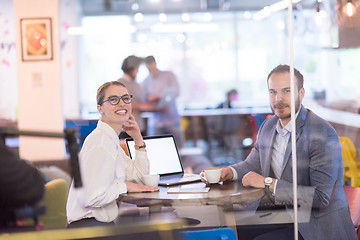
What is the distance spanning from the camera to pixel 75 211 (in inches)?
119

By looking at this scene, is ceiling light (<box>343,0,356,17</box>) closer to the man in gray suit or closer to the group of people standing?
the man in gray suit

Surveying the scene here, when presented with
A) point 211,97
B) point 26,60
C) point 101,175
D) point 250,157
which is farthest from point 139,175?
point 211,97

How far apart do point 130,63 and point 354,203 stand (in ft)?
5.76

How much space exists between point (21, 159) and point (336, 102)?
3.14m

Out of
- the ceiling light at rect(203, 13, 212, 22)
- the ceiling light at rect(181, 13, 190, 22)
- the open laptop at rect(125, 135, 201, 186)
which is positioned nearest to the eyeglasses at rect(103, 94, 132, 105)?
the open laptop at rect(125, 135, 201, 186)

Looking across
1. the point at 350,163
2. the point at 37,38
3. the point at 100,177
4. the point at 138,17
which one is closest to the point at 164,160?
the point at 100,177

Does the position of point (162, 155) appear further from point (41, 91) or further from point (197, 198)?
point (41, 91)

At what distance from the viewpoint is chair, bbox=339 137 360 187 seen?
3758 millimetres

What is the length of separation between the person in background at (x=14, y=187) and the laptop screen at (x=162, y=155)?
63.4 inches

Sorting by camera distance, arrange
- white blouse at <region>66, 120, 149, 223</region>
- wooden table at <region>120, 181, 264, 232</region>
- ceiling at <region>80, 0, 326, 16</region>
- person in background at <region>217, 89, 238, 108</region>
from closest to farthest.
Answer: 1. white blouse at <region>66, 120, 149, 223</region>
2. wooden table at <region>120, 181, 264, 232</region>
3. ceiling at <region>80, 0, 326, 16</region>
4. person in background at <region>217, 89, 238, 108</region>

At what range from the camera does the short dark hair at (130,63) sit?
372 centimetres

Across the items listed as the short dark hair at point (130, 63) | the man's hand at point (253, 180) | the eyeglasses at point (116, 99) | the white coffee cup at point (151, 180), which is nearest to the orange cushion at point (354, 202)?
the man's hand at point (253, 180)

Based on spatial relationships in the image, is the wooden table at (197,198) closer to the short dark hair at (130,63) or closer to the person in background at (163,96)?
the person in background at (163,96)

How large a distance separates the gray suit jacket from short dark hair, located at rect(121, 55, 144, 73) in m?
1.02
